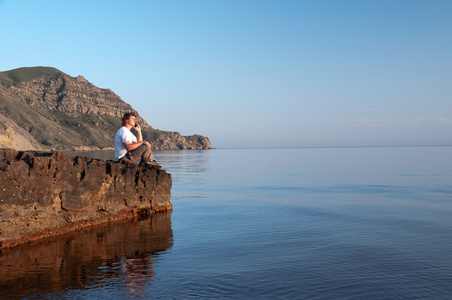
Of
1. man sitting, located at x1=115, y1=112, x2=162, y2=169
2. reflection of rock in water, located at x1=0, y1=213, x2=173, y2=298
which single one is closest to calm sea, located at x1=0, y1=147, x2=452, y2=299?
reflection of rock in water, located at x1=0, y1=213, x2=173, y2=298

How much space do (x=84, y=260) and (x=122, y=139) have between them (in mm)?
5766

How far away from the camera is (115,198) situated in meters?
13.5

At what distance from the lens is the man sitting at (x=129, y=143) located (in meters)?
13.5

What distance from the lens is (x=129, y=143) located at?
44.4 ft

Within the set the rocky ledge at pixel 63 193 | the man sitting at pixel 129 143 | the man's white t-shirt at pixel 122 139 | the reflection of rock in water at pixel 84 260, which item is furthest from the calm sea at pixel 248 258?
the man's white t-shirt at pixel 122 139

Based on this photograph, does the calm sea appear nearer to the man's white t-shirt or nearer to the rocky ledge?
the rocky ledge

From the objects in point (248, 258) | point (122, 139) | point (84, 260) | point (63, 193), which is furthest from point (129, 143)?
point (248, 258)

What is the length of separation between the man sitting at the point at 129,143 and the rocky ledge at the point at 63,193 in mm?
540

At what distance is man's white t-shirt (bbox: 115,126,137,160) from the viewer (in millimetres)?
13453

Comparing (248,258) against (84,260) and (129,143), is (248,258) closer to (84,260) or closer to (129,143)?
(84,260)

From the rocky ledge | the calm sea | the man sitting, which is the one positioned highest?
the man sitting

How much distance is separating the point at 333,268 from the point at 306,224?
5.66 meters

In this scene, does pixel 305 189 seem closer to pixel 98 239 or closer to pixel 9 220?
pixel 98 239

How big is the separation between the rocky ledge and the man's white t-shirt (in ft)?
2.08
